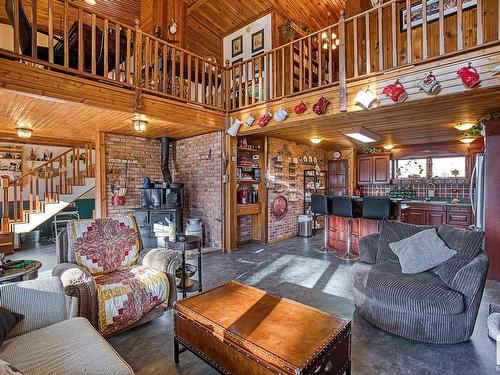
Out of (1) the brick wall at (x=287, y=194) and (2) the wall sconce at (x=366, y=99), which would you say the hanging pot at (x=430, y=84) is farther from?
(1) the brick wall at (x=287, y=194)

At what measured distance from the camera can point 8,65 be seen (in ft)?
9.75

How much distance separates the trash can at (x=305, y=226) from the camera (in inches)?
274

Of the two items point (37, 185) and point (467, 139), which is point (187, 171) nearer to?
point (37, 185)

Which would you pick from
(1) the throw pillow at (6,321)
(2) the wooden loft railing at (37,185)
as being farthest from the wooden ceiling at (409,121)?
(2) the wooden loft railing at (37,185)

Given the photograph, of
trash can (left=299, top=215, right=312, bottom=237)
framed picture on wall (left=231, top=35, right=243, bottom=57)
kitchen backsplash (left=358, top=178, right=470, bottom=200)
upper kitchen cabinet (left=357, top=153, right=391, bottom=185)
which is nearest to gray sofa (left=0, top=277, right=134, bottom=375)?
trash can (left=299, top=215, right=312, bottom=237)

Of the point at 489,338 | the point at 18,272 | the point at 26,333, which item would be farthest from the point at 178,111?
the point at 489,338

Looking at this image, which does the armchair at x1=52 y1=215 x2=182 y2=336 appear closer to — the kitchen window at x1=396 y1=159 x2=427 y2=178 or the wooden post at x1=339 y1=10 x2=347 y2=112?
the wooden post at x1=339 y1=10 x2=347 y2=112

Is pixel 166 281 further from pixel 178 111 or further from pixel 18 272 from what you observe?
pixel 178 111

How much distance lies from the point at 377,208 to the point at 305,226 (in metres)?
2.69

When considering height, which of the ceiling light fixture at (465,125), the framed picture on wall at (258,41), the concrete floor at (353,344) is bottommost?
the concrete floor at (353,344)

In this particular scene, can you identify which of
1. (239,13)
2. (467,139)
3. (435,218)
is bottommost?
(435,218)

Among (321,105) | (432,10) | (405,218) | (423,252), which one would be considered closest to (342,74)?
(321,105)

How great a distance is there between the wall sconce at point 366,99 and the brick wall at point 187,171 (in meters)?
2.73

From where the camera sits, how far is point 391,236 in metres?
2.96
